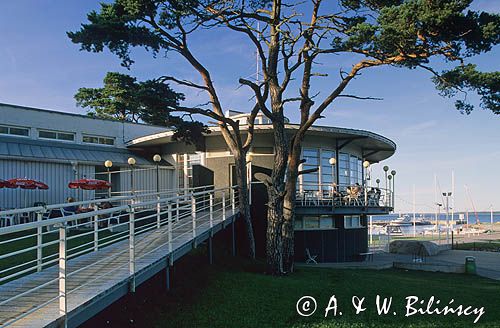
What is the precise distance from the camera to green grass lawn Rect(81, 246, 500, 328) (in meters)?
7.70

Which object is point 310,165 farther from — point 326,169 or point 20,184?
point 20,184

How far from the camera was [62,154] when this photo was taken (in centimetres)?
1819

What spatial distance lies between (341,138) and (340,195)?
9.24 feet

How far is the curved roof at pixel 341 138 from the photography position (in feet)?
57.5

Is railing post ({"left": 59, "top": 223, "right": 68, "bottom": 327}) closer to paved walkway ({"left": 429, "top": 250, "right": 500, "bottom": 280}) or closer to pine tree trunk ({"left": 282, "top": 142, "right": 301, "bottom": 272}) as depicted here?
pine tree trunk ({"left": 282, "top": 142, "right": 301, "bottom": 272})

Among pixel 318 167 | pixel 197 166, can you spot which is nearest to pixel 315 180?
pixel 318 167

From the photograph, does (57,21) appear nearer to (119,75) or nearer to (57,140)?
(119,75)

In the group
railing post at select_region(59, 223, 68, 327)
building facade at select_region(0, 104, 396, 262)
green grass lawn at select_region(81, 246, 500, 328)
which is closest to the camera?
railing post at select_region(59, 223, 68, 327)

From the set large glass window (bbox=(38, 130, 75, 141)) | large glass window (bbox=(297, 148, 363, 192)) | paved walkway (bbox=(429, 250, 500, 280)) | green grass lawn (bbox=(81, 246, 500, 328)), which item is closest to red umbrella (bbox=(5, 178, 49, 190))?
large glass window (bbox=(38, 130, 75, 141))

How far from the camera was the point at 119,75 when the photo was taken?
1350 centimetres

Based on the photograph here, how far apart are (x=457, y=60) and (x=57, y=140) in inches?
609

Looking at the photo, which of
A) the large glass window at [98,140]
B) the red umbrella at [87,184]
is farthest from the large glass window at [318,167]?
the large glass window at [98,140]

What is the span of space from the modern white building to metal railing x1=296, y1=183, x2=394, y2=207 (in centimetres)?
633

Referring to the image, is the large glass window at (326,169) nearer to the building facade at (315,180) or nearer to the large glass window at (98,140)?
the building facade at (315,180)
